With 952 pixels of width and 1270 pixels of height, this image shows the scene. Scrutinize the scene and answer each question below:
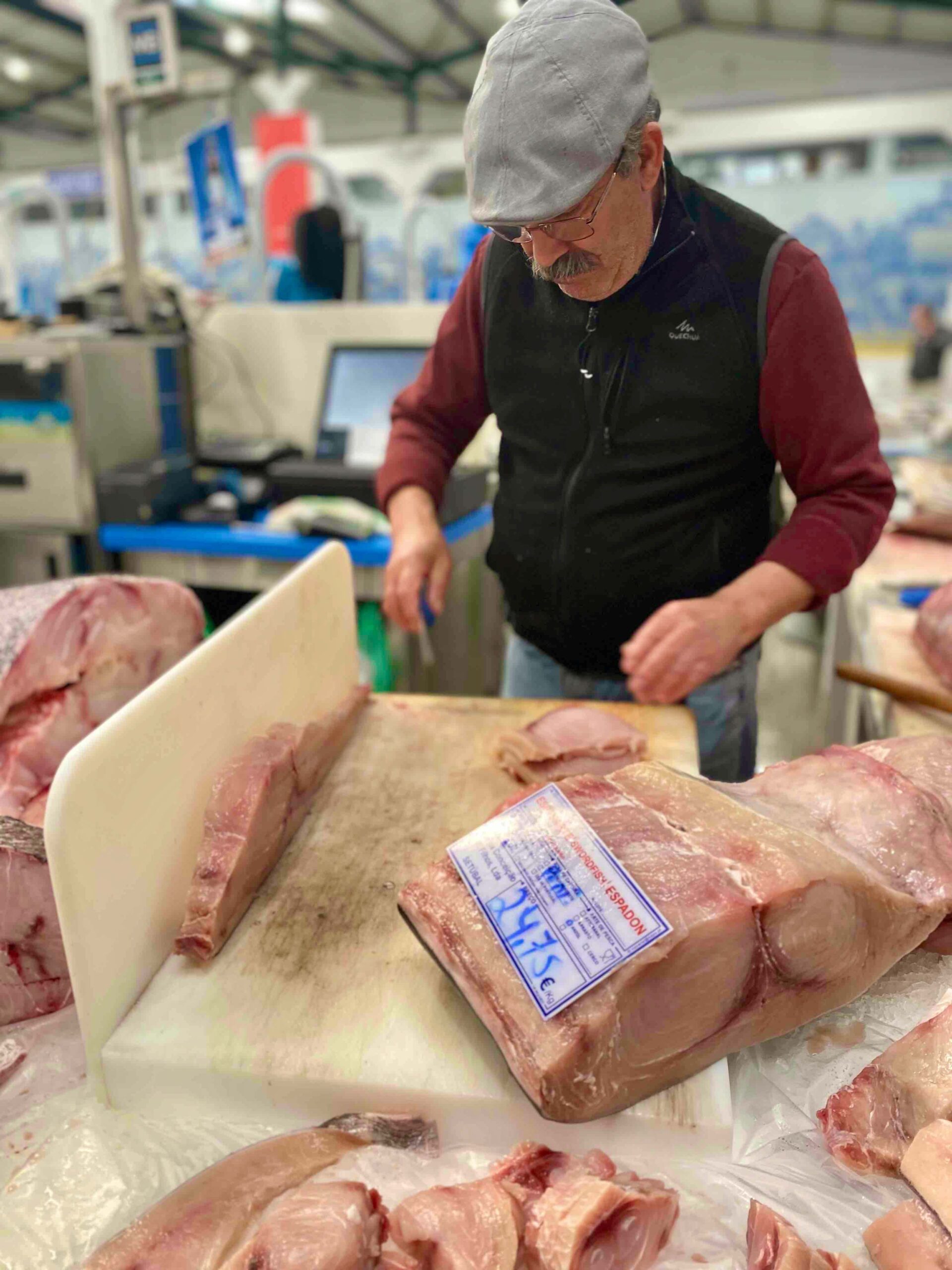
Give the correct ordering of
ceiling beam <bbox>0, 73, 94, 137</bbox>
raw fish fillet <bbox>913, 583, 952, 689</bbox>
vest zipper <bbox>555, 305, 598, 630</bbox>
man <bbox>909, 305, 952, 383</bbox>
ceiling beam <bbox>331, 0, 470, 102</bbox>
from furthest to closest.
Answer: ceiling beam <bbox>0, 73, 94, 137</bbox>, ceiling beam <bbox>331, 0, 470, 102</bbox>, man <bbox>909, 305, 952, 383</bbox>, raw fish fillet <bbox>913, 583, 952, 689</bbox>, vest zipper <bbox>555, 305, 598, 630</bbox>

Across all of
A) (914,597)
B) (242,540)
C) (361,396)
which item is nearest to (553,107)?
(914,597)

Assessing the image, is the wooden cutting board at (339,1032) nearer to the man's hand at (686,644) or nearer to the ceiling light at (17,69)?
the man's hand at (686,644)

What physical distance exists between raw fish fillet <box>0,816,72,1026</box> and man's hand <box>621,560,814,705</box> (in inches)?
30.4

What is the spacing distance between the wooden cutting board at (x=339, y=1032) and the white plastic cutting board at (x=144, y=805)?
0.20 ft

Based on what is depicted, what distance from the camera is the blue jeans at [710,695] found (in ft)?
6.09

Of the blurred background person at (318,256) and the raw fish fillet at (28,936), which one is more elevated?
the blurred background person at (318,256)

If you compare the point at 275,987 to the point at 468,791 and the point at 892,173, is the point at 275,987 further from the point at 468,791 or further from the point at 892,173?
the point at 892,173

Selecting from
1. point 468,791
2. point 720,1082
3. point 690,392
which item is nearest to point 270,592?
point 468,791

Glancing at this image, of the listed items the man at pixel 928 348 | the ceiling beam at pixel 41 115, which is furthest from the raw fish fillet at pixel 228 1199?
the ceiling beam at pixel 41 115

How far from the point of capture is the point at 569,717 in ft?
5.13

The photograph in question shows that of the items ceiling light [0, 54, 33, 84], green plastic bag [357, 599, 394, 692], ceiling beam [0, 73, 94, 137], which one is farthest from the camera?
ceiling beam [0, 73, 94, 137]

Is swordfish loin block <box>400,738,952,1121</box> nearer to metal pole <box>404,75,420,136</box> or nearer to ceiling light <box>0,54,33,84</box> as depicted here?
metal pole <box>404,75,420,136</box>

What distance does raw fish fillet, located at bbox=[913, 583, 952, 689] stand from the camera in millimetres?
1847

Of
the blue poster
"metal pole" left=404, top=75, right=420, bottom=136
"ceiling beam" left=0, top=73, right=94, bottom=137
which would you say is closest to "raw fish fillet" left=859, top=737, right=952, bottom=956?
the blue poster
